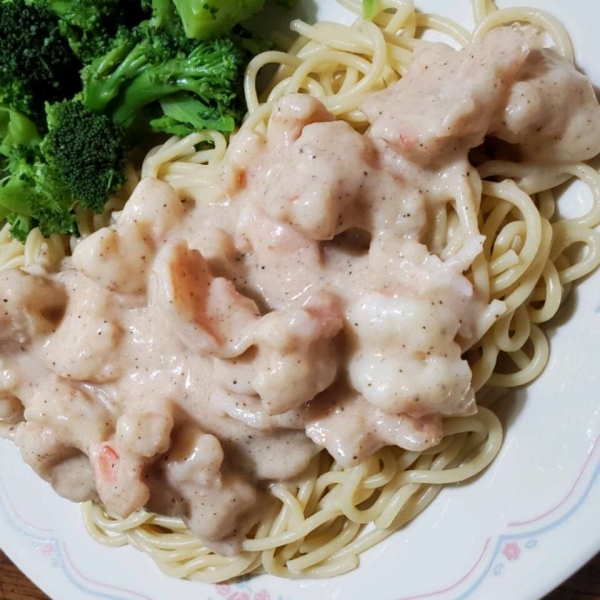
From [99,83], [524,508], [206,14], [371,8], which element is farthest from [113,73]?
[524,508]

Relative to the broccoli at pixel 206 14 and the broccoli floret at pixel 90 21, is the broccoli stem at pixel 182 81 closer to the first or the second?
the broccoli at pixel 206 14

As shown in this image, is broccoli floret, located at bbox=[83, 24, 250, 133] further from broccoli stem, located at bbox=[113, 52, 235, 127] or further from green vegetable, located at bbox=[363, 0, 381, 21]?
green vegetable, located at bbox=[363, 0, 381, 21]

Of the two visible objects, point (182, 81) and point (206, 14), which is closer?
point (206, 14)

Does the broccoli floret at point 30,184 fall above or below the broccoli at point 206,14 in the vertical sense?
below

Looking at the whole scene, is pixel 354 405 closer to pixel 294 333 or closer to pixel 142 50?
pixel 294 333

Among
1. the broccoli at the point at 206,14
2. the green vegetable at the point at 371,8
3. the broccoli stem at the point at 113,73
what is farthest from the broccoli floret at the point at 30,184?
the green vegetable at the point at 371,8

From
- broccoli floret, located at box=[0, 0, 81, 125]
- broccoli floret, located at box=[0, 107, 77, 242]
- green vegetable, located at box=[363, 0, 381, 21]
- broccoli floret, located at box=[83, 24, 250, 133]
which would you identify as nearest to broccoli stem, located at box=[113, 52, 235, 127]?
broccoli floret, located at box=[83, 24, 250, 133]

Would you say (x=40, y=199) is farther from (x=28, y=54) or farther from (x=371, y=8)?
(x=371, y=8)
